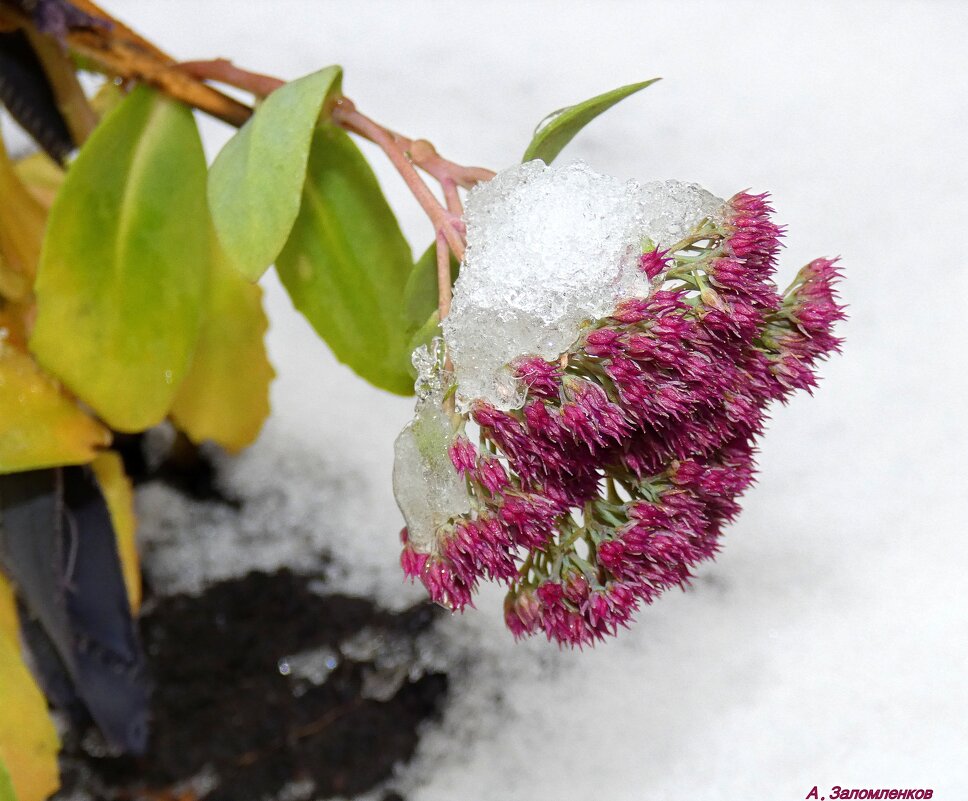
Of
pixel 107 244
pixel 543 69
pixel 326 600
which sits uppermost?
pixel 543 69

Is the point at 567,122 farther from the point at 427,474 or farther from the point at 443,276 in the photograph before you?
the point at 427,474

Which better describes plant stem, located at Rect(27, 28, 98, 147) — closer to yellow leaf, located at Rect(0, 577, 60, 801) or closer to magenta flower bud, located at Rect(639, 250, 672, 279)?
yellow leaf, located at Rect(0, 577, 60, 801)

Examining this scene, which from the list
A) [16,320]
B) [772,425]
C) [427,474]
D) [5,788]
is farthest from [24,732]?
Result: [772,425]

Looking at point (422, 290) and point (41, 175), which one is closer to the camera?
point (422, 290)

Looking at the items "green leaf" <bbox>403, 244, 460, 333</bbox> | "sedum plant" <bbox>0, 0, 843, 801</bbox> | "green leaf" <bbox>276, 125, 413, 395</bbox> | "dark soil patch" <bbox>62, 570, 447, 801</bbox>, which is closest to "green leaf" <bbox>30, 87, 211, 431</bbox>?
"sedum plant" <bbox>0, 0, 843, 801</bbox>

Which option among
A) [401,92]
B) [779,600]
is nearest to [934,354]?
[779,600]

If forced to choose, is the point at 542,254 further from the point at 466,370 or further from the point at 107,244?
the point at 107,244
